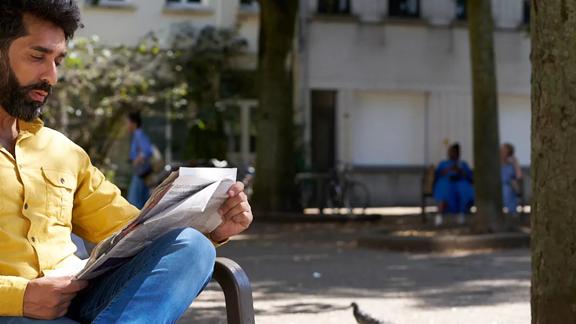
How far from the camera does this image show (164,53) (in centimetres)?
3131

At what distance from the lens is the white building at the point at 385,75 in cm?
3381

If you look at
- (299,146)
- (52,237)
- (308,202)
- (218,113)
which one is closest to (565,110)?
(52,237)

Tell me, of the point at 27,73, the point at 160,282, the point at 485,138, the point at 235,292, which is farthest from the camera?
the point at 485,138

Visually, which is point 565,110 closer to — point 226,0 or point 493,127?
point 493,127

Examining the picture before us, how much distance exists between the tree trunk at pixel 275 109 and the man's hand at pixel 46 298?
19.7 metres

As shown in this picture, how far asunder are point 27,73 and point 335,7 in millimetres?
30339

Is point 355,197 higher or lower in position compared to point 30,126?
lower

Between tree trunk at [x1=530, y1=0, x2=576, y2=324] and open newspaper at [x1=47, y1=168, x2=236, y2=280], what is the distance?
245cm

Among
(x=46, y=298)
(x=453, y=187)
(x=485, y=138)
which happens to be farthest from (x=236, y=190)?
(x=453, y=187)

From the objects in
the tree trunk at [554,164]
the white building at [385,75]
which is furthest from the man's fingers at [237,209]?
the white building at [385,75]

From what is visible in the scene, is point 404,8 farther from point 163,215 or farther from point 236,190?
point 163,215

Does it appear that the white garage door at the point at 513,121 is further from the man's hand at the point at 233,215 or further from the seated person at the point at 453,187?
the man's hand at the point at 233,215

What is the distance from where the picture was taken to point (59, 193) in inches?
169

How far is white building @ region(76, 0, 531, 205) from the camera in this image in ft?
111
